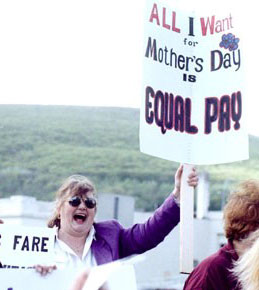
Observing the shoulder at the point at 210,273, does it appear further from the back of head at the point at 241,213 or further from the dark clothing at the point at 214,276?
the back of head at the point at 241,213

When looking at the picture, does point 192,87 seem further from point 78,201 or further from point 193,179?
point 78,201

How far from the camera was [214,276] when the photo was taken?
11.3ft

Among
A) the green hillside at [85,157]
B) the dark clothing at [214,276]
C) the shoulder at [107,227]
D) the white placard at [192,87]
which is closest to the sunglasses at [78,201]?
the shoulder at [107,227]

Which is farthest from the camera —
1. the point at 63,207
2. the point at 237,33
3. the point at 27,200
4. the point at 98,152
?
→ the point at 98,152

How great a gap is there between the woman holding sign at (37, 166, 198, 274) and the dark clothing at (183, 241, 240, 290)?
0.75 m

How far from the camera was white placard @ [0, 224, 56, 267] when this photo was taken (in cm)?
396

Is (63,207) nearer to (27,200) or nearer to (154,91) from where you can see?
(154,91)

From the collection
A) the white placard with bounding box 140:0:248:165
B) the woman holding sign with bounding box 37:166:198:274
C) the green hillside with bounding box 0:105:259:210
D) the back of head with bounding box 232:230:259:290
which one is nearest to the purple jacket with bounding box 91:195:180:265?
the woman holding sign with bounding box 37:166:198:274

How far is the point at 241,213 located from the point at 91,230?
948mm

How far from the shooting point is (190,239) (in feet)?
13.7

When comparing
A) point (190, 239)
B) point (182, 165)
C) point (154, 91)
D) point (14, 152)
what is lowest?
point (190, 239)

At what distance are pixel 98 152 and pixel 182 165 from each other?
53.2m

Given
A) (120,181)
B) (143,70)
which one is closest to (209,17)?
(143,70)

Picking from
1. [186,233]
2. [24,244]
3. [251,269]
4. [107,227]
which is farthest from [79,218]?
[251,269]
